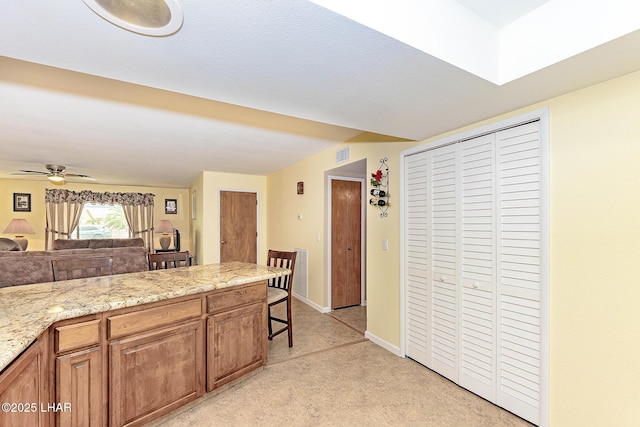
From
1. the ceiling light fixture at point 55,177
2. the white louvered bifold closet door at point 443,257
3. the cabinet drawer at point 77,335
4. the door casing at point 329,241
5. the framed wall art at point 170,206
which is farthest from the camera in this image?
the framed wall art at point 170,206

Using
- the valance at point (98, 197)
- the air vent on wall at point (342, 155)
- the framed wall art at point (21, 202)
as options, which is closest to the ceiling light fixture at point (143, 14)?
the air vent on wall at point (342, 155)

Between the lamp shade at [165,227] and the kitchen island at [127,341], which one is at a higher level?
the lamp shade at [165,227]

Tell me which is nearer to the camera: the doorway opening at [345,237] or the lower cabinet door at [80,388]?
the lower cabinet door at [80,388]

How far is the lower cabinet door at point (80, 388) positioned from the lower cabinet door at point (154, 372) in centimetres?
6

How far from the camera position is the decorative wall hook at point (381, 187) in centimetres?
305

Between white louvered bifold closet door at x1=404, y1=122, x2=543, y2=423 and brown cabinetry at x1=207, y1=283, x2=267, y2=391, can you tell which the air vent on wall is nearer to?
white louvered bifold closet door at x1=404, y1=122, x2=543, y2=423

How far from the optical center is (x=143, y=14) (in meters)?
1.08

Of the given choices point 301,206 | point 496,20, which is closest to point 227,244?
point 301,206

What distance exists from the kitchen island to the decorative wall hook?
1410mm

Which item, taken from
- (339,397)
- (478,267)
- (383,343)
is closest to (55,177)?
(339,397)

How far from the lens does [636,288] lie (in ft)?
4.86

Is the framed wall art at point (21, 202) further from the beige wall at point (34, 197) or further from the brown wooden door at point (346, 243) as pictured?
the brown wooden door at point (346, 243)

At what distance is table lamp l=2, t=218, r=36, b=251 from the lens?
18.9 feet

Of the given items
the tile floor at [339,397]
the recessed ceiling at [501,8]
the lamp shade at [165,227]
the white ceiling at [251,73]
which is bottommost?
the tile floor at [339,397]
